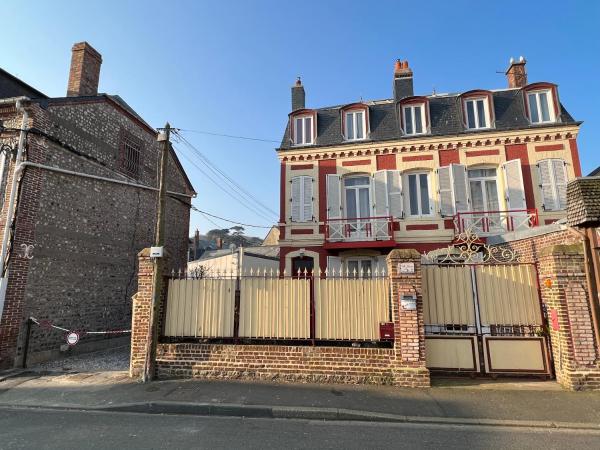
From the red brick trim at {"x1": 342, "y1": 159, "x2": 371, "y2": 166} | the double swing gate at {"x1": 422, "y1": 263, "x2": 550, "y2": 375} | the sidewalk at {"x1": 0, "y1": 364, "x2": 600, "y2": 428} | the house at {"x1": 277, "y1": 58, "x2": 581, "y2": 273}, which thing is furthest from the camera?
the red brick trim at {"x1": 342, "y1": 159, "x2": 371, "y2": 166}

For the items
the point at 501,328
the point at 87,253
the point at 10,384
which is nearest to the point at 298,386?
the point at 501,328

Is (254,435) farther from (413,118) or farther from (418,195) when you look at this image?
(413,118)

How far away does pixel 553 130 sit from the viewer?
1272cm

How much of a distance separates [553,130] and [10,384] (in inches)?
708

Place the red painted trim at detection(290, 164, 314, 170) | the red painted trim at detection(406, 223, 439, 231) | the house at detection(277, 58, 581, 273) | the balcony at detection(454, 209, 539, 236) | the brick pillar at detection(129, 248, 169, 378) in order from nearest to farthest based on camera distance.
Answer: the brick pillar at detection(129, 248, 169, 378), the balcony at detection(454, 209, 539, 236), the house at detection(277, 58, 581, 273), the red painted trim at detection(406, 223, 439, 231), the red painted trim at detection(290, 164, 314, 170)

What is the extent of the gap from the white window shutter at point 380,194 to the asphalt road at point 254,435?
30.1 ft

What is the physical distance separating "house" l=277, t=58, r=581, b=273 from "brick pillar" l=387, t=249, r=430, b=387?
5405mm

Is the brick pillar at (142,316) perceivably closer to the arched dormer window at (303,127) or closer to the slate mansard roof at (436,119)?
the slate mansard roof at (436,119)

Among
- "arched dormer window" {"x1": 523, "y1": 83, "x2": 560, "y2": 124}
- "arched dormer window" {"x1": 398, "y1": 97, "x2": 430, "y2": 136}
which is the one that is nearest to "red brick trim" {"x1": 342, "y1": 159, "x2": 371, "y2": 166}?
"arched dormer window" {"x1": 398, "y1": 97, "x2": 430, "y2": 136}

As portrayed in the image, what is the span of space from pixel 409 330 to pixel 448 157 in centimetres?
914

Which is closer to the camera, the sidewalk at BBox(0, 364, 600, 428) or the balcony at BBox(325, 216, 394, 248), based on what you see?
the sidewalk at BBox(0, 364, 600, 428)

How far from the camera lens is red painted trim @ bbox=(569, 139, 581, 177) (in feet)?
40.8

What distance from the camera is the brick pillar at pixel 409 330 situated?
6508 mm

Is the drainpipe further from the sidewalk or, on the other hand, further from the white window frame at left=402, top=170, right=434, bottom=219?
the white window frame at left=402, top=170, right=434, bottom=219
